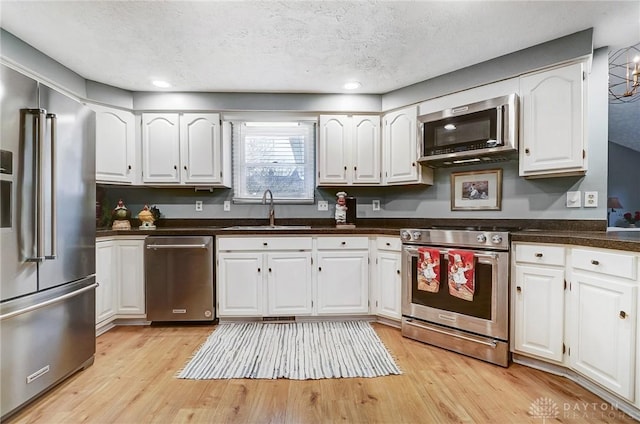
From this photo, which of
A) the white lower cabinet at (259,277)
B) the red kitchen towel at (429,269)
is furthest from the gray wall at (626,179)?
the white lower cabinet at (259,277)

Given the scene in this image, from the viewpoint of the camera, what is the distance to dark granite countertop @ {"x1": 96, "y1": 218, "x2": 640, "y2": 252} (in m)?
1.72

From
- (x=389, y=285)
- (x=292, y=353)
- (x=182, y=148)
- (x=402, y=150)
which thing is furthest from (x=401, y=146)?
A: (x=182, y=148)

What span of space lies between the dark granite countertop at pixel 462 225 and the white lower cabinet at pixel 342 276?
12 centimetres

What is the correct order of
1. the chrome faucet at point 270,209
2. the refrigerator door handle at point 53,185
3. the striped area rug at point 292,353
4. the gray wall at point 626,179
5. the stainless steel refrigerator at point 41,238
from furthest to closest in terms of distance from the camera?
the gray wall at point 626,179 → the chrome faucet at point 270,209 → the striped area rug at point 292,353 → the refrigerator door handle at point 53,185 → the stainless steel refrigerator at point 41,238

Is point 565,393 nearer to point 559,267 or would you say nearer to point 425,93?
point 559,267

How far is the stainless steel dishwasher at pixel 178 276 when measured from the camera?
2.69 meters

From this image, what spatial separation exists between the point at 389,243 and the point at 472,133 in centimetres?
115

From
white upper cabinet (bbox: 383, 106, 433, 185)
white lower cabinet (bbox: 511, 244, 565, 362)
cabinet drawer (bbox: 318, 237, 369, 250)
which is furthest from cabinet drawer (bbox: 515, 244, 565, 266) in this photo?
cabinet drawer (bbox: 318, 237, 369, 250)

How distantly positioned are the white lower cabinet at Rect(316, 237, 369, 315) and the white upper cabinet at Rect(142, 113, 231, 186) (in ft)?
4.49

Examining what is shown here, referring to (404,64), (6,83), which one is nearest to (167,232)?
(6,83)

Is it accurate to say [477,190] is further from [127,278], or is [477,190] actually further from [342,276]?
[127,278]

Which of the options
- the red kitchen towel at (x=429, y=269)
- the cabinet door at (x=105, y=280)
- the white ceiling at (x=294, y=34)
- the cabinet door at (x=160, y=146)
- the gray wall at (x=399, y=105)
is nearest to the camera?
the white ceiling at (x=294, y=34)

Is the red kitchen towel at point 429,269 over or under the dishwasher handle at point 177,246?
under

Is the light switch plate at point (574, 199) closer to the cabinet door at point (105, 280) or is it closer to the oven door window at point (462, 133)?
the oven door window at point (462, 133)
